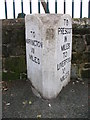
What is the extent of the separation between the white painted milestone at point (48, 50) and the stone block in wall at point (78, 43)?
0.39 m

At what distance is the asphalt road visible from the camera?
2.57 metres

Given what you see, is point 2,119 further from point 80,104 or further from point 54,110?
point 80,104

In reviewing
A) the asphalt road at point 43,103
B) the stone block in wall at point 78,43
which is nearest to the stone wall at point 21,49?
the stone block in wall at point 78,43

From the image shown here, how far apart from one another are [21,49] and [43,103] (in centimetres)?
120

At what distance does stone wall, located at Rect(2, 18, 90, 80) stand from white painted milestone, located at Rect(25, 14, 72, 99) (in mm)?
379

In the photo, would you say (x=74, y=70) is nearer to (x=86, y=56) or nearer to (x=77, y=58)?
(x=77, y=58)

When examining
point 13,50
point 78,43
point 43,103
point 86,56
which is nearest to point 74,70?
point 86,56

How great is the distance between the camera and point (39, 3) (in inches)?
139

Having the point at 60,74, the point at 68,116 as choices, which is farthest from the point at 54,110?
the point at 60,74

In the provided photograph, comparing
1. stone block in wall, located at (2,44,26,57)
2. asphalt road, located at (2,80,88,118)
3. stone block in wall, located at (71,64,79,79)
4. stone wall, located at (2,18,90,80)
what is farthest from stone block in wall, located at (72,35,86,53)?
stone block in wall, located at (2,44,26,57)

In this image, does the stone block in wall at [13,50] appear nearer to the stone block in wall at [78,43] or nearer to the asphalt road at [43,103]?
the asphalt road at [43,103]

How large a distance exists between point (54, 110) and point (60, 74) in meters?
0.61

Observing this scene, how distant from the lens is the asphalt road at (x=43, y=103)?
2574 millimetres

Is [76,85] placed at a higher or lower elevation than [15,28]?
lower
